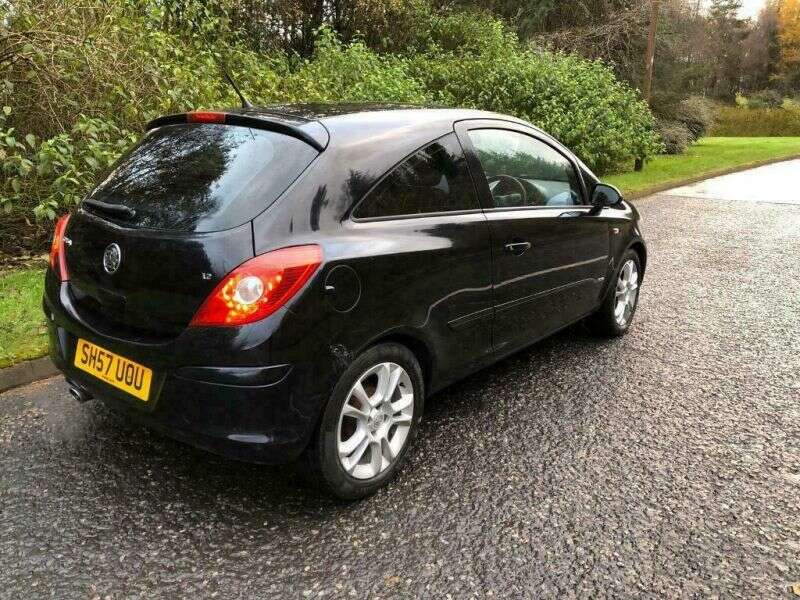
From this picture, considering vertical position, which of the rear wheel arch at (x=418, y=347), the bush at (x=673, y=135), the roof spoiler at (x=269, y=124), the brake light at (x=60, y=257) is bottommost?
the bush at (x=673, y=135)

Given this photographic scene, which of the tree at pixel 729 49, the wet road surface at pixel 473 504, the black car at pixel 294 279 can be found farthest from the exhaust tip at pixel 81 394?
the tree at pixel 729 49

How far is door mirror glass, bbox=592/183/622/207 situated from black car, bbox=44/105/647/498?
938 millimetres

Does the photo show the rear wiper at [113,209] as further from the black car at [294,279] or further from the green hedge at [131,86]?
the green hedge at [131,86]

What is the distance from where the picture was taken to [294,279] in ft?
7.41

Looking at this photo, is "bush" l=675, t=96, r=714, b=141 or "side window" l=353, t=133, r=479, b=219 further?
"bush" l=675, t=96, r=714, b=141

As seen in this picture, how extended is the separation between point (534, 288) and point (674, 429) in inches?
40.6

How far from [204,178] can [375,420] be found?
1201 mm

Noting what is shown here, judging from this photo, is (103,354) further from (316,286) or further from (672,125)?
(672,125)

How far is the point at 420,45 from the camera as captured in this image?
15234 mm

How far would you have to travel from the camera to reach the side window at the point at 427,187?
2.65m

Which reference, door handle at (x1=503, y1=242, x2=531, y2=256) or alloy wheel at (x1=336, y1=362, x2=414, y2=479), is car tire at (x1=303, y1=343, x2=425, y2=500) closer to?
alloy wheel at (x1=336, y1=362, x2=414, y2=479)

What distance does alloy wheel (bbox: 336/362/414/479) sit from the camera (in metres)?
2.56

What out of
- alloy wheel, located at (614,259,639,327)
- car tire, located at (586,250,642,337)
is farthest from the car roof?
alloy wheel, located at (614,259,639,327)

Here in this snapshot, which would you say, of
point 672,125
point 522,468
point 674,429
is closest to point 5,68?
point 522,468
